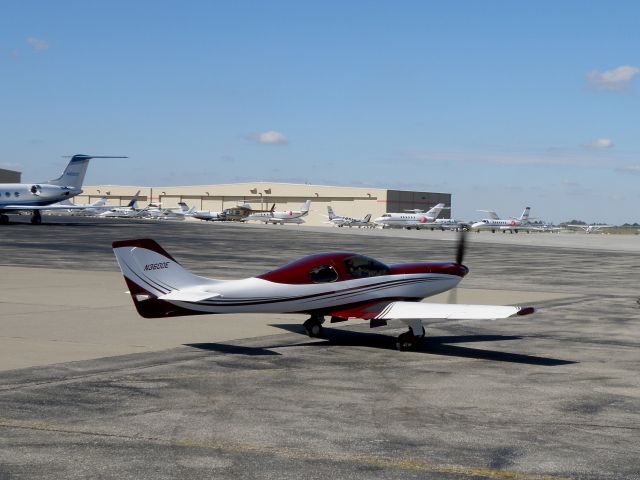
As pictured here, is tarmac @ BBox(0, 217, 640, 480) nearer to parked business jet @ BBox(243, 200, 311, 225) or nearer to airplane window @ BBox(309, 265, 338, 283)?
airplane window @ BBox(309, 265, 338, 283)

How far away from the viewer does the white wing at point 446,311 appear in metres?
16.2

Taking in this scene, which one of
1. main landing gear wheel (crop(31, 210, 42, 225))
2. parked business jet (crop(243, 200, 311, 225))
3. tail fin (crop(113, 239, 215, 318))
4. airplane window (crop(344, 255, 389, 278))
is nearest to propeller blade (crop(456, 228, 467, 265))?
airplane window (crop(344, 255, 389, 278))

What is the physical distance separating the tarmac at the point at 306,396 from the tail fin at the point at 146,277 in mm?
886

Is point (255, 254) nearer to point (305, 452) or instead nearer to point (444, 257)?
point (444, 257)

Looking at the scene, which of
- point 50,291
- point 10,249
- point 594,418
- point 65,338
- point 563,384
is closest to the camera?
point 594,418

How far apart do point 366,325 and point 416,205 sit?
565 ft

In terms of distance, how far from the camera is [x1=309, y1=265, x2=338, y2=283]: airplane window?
17.8 metres

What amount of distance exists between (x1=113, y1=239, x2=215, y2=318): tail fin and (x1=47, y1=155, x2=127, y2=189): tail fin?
264 ft

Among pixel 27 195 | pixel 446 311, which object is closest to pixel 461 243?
pixel 446 311

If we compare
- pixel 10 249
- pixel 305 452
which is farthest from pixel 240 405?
pixel 10 249

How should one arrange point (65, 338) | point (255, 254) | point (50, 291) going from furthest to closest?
point (255, 254), point (50, 291), point (65, 338)

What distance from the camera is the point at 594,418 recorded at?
1185cm

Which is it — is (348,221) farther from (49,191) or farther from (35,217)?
(35,217)

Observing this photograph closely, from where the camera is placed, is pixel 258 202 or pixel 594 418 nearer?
pixel 594 418
